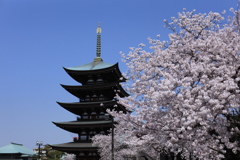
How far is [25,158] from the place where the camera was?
232 feet

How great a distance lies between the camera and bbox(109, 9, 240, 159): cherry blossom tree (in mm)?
10141

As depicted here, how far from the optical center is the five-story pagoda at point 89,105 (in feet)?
106

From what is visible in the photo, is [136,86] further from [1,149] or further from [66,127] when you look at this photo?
[1,149]

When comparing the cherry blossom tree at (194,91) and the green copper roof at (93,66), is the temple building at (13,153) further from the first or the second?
the cherry blossom tree at (194,91)

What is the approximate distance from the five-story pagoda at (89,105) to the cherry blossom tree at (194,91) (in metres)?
18.1

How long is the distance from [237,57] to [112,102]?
70.7 ft

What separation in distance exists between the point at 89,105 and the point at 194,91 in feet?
78.2

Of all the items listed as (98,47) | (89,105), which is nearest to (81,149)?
(89,105)

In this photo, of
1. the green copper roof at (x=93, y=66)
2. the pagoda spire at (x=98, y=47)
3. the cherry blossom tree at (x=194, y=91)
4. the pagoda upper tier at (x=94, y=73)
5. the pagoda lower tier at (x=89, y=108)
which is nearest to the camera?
the cherry blossom tree at (x=194, y=91)

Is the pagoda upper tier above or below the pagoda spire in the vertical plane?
below

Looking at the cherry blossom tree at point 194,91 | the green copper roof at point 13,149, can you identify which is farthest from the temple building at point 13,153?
the cherry blossom tree at point 194,91

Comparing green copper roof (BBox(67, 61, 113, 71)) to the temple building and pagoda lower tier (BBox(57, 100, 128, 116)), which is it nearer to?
pagoda lower tier (BBox(57, 100, 128, 116))

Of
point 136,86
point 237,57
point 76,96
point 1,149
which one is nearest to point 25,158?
point 1,149

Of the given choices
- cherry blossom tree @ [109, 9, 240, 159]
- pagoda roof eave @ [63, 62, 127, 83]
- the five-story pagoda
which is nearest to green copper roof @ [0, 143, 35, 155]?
the five-story pagoda
